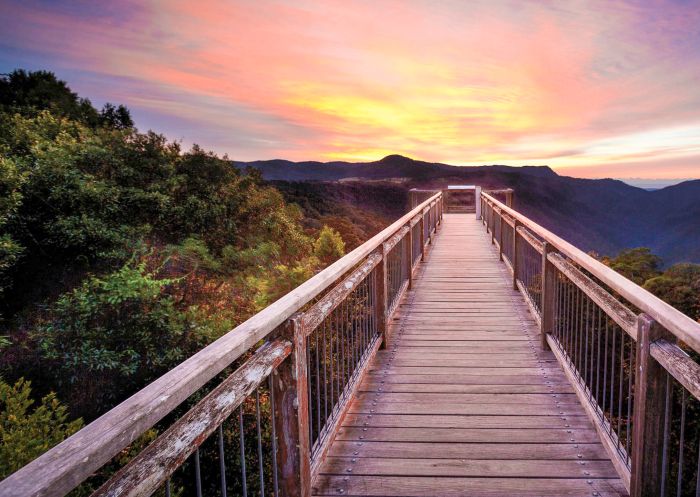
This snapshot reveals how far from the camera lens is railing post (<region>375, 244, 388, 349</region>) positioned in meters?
4.51

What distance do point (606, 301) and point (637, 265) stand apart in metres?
31.1

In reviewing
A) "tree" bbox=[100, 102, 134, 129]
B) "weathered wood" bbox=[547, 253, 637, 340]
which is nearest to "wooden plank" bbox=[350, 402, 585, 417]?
"weathered wood" bbox=[547, 253, 637, 340]

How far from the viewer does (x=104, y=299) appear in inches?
386

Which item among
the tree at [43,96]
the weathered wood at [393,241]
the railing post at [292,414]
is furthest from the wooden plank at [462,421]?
the tree at [43,96]

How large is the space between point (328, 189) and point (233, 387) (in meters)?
A: 72.9

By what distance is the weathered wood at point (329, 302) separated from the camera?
2326mm

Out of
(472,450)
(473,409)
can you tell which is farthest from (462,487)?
(473,409)

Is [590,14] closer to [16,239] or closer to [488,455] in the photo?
[488,455]

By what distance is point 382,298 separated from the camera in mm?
4605

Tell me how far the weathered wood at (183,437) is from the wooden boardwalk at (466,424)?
4.12 feet

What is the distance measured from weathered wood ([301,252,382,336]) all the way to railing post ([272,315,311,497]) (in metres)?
0.13

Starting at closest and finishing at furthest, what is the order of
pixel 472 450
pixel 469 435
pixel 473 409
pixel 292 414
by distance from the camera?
1. pixel 292 414
2. pixel 472 450
3. pixel 469 435
4. pixel 473 409

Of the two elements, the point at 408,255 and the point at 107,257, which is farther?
the point at 107,257

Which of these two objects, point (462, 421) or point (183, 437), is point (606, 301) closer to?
point (462, 421)
